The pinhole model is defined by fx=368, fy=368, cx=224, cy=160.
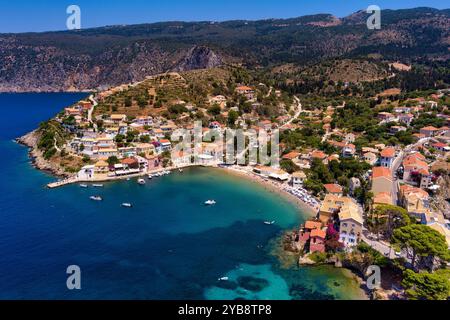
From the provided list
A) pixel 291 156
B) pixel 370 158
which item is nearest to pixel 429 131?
pixel 370 158

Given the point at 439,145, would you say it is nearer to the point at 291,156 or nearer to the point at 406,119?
the point at 406,119

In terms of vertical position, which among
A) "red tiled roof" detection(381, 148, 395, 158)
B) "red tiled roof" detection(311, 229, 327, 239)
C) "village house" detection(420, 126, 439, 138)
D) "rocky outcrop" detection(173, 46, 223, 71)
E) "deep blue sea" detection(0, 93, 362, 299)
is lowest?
"deep blue sea" detection(0, 93, 362, 299)

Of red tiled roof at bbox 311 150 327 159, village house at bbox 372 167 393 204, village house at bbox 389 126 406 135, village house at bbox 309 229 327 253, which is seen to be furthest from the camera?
village house at bbox 389 126 406 135

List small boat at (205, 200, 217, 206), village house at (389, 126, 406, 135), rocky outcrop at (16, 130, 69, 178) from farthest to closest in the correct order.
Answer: village house at (389, 126, 406, 135) → rocky outcrop at (16, 130, 69, 178) → small boat at (205, 200, 217, 206)

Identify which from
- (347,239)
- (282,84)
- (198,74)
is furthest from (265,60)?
(347,239)

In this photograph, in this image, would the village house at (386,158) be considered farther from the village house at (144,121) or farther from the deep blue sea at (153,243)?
the village house at (144,121)

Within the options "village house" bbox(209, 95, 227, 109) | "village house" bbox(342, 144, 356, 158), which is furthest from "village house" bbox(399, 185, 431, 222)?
"village house" bbox(209, 95, 227, 109)

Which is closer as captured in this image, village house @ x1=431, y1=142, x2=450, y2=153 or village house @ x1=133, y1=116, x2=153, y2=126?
village house @ x1=431, y1=142, x2=450, y2=153

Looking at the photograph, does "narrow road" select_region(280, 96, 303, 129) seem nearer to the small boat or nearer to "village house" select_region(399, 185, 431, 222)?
the small boat
